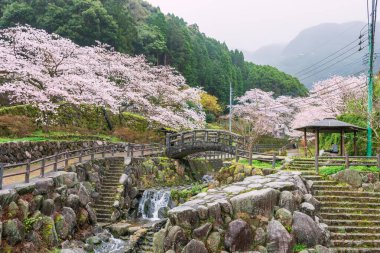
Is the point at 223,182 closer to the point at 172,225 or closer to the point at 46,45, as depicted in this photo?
the point at 172,225

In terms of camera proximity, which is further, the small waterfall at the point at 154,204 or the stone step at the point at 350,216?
the small waterfall at the point at 154,204

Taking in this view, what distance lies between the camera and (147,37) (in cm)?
4756

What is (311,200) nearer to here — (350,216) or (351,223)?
(351,223)

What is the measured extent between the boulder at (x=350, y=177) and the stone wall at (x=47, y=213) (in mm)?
10840

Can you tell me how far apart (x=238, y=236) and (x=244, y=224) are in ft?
1.15

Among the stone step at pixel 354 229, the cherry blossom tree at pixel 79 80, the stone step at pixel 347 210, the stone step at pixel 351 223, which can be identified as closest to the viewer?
the stone step at pixel 354 229

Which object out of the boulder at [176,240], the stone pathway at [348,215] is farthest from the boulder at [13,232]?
the stone pathway at [348,215]

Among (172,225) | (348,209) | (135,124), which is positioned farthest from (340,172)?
(135,124)

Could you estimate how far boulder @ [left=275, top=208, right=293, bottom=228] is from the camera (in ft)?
31.4

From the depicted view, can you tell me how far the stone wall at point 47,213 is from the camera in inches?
426

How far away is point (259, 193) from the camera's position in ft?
31.6

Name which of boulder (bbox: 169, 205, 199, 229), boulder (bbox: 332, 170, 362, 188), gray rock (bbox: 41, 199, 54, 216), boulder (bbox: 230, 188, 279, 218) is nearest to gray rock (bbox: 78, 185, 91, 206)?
gray rock (bbox: 41, 199, 54, 216)

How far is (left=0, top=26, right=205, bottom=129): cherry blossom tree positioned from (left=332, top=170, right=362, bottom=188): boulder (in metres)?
16.6

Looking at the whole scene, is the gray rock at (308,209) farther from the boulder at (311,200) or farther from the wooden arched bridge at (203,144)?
the wooden arched bridge at (203,144)
